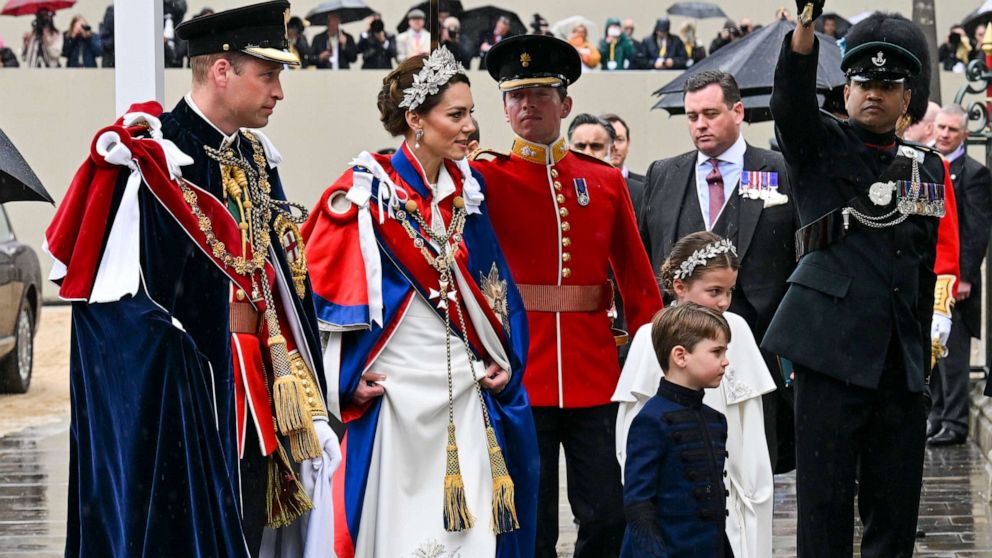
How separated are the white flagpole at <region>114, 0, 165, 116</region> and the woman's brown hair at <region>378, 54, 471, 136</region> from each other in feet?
2.35

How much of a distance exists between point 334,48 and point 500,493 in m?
18.8

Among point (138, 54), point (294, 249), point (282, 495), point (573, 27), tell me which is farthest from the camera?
point (573, 27)

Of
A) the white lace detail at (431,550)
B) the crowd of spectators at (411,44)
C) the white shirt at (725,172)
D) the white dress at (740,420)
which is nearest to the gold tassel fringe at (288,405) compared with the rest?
the white lace detail at (431,550)

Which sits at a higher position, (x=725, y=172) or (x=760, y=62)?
(x=760, y=62)

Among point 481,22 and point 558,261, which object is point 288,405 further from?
point 481,22

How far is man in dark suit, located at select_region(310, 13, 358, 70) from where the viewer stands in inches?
924

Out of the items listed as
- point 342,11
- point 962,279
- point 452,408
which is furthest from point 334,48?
point 452,408

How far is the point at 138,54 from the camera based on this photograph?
17.4 feet

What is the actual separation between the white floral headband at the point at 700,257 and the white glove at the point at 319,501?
5.93 feet

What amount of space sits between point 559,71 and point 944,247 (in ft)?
9.18

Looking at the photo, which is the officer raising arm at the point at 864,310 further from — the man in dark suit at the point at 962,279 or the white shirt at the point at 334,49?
the white shirt at the point at 334,49

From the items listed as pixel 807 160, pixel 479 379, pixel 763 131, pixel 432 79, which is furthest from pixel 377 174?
pixel 763 131

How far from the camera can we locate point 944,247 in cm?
789

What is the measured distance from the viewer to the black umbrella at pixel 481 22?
2366 cm
